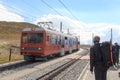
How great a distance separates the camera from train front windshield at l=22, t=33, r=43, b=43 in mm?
30344

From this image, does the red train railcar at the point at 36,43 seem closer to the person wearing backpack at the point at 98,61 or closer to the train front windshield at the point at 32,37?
the train front windshield at the point at 32,37

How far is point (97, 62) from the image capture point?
32.4ft

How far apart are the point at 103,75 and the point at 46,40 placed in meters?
20.7

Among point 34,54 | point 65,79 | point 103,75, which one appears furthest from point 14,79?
point 34,54

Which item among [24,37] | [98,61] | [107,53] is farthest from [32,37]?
[107,53]

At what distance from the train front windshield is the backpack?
20709 millimetres

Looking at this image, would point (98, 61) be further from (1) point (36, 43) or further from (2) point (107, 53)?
(1) point (36, 43)

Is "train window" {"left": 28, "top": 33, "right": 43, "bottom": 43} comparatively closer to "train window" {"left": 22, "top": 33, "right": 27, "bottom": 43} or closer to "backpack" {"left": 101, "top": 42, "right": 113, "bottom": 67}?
"train window" {"left": 22, "top": 33, "right": 27, "bottom": 43}

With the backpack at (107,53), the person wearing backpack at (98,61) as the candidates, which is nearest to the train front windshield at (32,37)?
the person wearing backpack at (98,61)

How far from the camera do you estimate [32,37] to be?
30.9 metres

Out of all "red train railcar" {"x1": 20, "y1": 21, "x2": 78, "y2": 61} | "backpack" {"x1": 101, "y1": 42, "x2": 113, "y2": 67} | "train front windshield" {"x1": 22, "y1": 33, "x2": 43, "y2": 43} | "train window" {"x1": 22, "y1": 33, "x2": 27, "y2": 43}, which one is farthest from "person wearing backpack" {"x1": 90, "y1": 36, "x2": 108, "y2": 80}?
"train window" {"x1": 22, "y1": 33, "x2": 27, "y2": 43}

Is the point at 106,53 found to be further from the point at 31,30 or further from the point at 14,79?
the point at 31,30

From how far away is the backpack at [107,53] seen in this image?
949 centimetres

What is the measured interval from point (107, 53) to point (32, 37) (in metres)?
21.6
